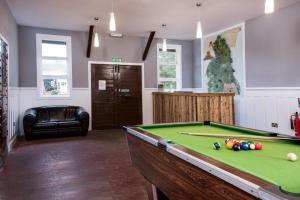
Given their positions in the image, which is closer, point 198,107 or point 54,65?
point 198,107

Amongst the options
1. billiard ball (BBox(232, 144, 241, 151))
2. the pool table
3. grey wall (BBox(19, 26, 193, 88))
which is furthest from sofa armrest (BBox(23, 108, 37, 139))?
billiard ball (BBox(232, 144, 241, 151))

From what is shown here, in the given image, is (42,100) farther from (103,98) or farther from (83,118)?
(103,98)

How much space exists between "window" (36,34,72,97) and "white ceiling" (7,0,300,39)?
0.46m

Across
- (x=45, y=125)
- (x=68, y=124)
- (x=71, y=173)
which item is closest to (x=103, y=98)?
(x=68, y=124)

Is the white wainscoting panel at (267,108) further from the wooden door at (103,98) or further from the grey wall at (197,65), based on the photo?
the wooden door at (103,98)

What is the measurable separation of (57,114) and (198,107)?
3.86 meters

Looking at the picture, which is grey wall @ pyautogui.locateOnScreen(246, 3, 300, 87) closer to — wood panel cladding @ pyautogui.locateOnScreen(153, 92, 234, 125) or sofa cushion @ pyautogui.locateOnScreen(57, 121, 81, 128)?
wood panel cladding @ pyautogui.locateOnScreen(153, 92, 234, 125)

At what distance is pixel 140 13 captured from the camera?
5.47m

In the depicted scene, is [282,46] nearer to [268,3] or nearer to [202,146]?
[268,3]

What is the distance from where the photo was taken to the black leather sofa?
5.74 meters

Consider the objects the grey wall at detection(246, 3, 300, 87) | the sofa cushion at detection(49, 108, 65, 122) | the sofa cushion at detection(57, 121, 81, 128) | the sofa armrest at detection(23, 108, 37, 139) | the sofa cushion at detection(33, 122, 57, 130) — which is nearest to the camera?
the grey wall at detection(246, 3, 300, 87)

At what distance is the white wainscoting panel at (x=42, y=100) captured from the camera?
21.5 feet

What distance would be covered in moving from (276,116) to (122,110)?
437cm

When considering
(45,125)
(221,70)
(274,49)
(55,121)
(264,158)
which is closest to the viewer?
(264,158)
